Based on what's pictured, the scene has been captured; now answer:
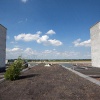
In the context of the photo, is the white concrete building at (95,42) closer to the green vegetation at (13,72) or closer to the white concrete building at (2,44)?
the white concrete building at (2,44)

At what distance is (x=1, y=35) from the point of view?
133ft

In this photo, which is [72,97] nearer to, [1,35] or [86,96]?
[86,96]

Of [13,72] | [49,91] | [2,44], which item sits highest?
[2,44]

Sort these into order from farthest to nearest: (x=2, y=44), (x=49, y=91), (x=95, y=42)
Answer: (x=95, y=42) → (x=2, y=44) → (x=49, y=91)

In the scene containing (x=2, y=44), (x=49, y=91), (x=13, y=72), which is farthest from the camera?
(x=2, y=44)

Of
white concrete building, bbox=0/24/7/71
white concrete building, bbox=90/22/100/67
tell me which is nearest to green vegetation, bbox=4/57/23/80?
white concrete building, bbox=0/24/7/71

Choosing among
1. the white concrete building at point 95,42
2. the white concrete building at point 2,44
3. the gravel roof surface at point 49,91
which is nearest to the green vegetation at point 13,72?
the gravel roof surface at point 49,91

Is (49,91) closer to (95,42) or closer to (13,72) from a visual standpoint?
(13,72)

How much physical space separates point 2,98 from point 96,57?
43.1 meters

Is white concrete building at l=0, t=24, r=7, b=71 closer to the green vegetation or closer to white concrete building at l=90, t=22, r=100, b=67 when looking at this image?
the green vegetation

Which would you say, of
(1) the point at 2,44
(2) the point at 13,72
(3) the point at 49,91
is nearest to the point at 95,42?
(1) the point at 2,44

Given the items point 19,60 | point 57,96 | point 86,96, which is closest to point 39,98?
point 57,96

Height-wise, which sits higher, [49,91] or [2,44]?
[2,44]

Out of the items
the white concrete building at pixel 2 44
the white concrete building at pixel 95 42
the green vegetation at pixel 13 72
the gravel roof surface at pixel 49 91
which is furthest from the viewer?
the white concrete building at pixel 95 42
